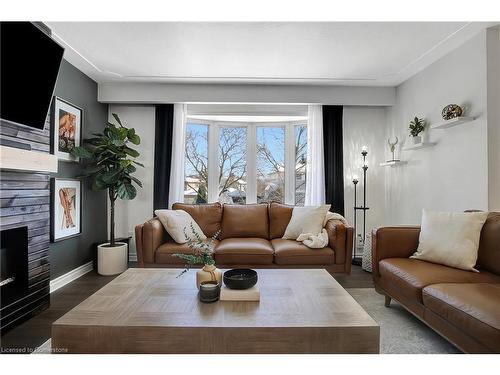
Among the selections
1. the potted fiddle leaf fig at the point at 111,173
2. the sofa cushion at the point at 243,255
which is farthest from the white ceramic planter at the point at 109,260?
the sofa cushion at the point at 243,255

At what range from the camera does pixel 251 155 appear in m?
4.33

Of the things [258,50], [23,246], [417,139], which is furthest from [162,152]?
[417,139]

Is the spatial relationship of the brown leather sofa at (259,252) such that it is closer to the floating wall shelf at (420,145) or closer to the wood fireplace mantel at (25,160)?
the wood fireplace mantel at (25,160)

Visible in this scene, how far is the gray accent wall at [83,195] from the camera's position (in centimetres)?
308

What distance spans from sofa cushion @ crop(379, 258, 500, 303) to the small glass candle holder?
1356mm

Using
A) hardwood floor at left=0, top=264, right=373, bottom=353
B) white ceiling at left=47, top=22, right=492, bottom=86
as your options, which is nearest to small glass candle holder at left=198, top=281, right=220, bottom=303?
hardwood floor at left=0, top=264, right=373, bottom=353

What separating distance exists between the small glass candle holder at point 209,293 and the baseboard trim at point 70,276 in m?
2.15

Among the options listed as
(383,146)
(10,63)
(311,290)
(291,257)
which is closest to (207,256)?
(311,290)

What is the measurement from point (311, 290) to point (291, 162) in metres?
2.75

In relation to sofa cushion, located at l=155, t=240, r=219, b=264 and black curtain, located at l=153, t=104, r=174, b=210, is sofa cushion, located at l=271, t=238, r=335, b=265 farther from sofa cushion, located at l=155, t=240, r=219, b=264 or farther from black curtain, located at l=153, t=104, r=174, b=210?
black curtain, located at l=153, t=104, r=174, b=210

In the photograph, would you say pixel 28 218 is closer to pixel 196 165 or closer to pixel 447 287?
pixel 196 165

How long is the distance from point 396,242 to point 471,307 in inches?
38.7

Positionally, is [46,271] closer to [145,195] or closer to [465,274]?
[145,195]

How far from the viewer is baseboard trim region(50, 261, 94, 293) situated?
295 cm
